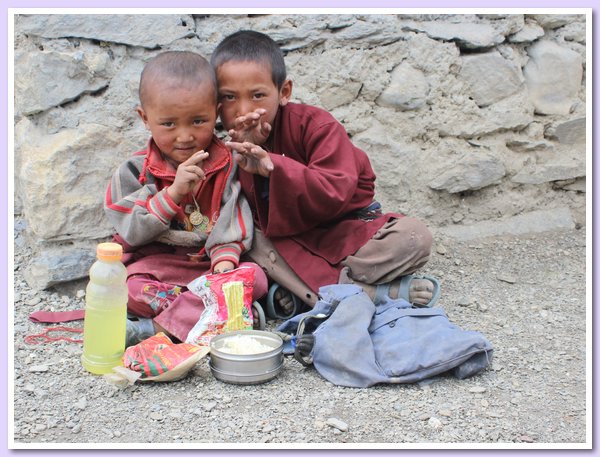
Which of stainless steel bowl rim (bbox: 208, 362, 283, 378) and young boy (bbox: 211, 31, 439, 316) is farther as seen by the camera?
young boy (bbox: 211, 31, 439, 316)

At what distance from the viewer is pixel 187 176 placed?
2.46 meters

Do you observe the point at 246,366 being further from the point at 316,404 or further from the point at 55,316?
the point at 55,316

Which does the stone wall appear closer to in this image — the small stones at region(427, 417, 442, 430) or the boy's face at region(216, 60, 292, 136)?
the boy's face at region(216, 60, 292, 136)

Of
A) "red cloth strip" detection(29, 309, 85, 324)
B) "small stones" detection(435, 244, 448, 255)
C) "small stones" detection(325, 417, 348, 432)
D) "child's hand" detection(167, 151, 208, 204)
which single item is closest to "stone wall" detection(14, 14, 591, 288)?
"small stones" detection(435, 244, 448, 255)

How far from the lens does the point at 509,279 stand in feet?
10.3

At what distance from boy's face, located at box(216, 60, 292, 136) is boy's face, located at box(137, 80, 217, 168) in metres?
0.08

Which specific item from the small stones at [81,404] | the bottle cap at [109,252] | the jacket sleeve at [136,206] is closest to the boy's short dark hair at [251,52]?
the jacket sleeve at [136,206]

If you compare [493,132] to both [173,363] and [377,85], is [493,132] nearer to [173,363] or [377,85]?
[377,85]

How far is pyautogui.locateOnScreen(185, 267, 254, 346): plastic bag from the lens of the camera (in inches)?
95.7

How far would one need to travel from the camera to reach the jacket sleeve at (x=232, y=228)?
8.66ft

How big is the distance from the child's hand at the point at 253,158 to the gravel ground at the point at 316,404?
68cm

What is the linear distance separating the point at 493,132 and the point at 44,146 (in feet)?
6.84

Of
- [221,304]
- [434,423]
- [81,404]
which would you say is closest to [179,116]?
[221,304]

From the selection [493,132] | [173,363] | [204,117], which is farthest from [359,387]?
[493,132]
